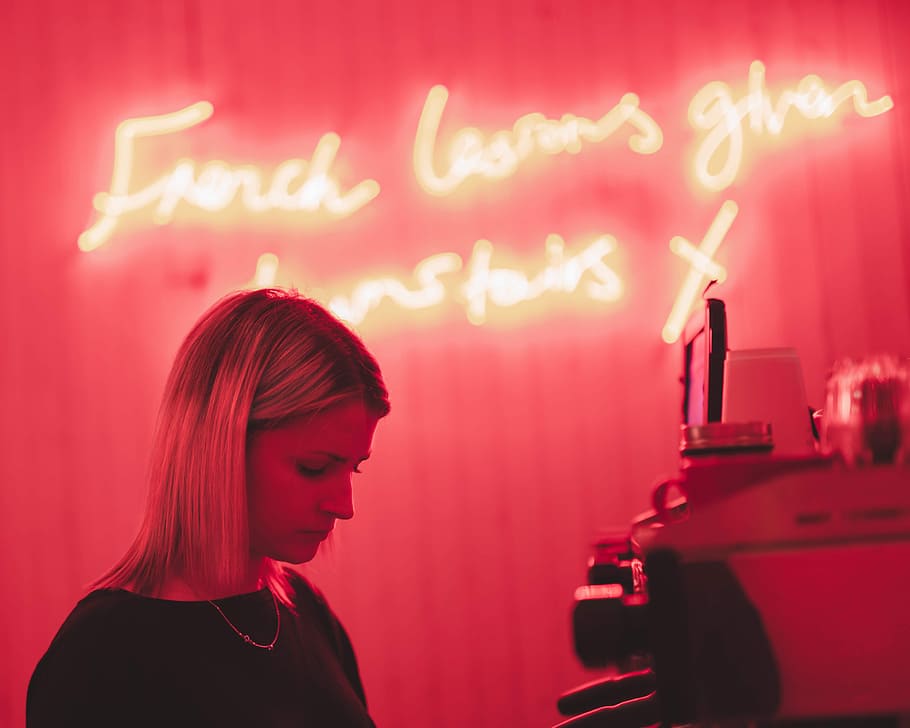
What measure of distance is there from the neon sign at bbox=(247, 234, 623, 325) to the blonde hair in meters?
1.84

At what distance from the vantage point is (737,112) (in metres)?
3.38

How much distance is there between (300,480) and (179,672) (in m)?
0.34

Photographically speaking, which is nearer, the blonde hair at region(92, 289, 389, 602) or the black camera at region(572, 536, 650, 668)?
the black camera at region(572, 536, 650, 668)

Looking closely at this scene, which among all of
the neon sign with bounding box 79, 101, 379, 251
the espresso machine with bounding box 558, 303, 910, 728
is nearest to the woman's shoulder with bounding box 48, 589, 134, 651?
the espresso machine with bounding box 558, 303, 910, 728

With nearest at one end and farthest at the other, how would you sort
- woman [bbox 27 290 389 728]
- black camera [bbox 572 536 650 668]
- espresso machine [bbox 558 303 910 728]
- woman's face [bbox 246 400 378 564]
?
espresso machine [bbox 558 303 910 728] < black camera [bbox 572 536 650 668] < woman [bbox 27 290 389 728] < woman's face [bbox 246 400 378 564]

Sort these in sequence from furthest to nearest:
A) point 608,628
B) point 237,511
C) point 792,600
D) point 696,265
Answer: point 696,265, point 237,511, point 608,628, point 792,600

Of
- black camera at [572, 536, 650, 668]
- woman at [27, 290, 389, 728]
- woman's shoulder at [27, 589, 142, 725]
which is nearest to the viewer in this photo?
black camera at [572, 536, 650, 668]

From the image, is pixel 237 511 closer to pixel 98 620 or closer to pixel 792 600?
pixel 98 620

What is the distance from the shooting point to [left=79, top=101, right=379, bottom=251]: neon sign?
3316 millimetres

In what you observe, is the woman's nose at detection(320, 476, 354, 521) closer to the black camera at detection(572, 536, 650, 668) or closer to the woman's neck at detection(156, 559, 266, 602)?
the woman's neck at detection(156, 559, 266, 602)

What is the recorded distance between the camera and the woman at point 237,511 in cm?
132

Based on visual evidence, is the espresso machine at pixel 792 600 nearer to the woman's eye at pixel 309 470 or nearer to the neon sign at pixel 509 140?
the woman's eye at pixel 309 470

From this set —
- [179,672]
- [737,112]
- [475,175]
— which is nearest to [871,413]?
[179,672]

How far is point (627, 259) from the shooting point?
336 centimetres
